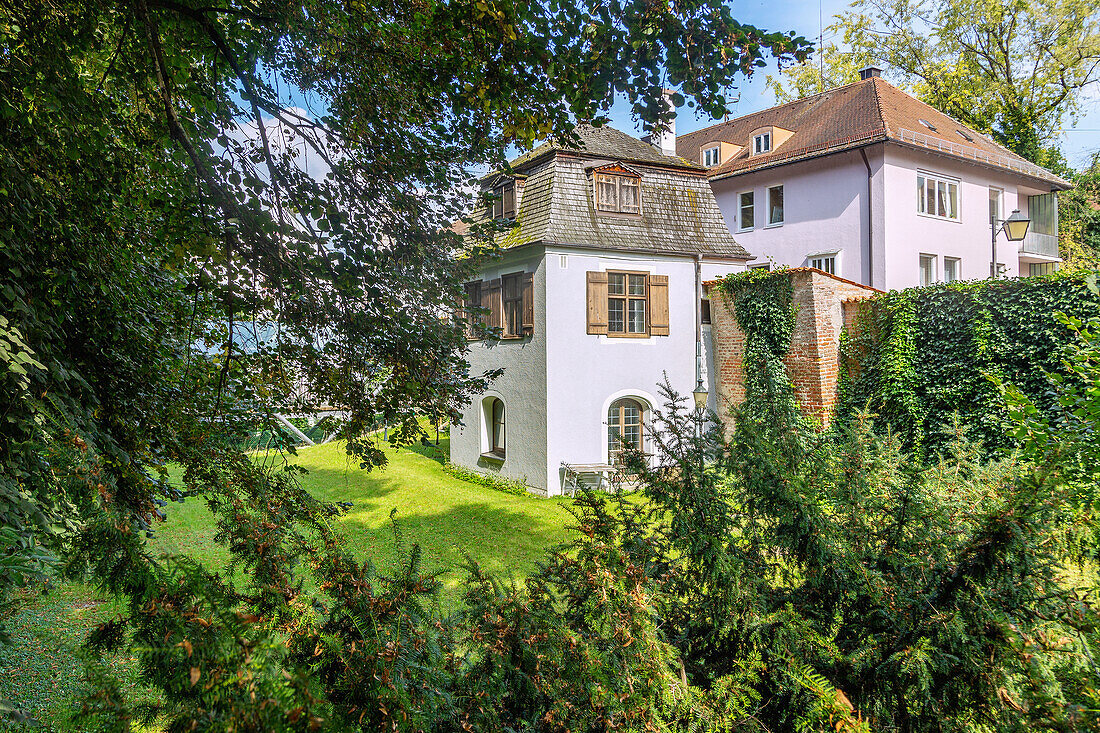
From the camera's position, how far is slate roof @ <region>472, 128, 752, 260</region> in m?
15.1

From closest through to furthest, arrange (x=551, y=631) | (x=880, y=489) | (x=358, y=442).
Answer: (x=551, y=631) → (x=880, y=489) → (x=358, y=442)

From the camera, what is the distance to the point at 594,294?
1527 cm

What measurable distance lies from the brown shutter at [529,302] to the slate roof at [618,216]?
86cm

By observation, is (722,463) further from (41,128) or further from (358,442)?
(41,128)

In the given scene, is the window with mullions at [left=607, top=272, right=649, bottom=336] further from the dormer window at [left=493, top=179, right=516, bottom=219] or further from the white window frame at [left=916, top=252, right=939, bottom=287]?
the white window frame at [left=916, top=252, right=939, bottom=287]

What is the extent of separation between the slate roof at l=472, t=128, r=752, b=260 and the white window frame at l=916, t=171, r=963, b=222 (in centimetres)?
740

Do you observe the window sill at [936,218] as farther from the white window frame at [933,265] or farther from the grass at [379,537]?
the grass at [379,537]

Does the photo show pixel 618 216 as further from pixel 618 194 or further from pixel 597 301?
pixel 597 301

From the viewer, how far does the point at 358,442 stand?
5223mm

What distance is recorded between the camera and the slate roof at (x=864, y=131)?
64.6 ft

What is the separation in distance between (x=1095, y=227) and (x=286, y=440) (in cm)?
3386

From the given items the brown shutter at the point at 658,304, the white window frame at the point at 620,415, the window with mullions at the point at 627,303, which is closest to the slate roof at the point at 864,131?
the brown shutter at the point at 658,304

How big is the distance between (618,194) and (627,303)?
2.72 metres

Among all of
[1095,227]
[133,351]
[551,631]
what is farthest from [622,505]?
[1095,227]
